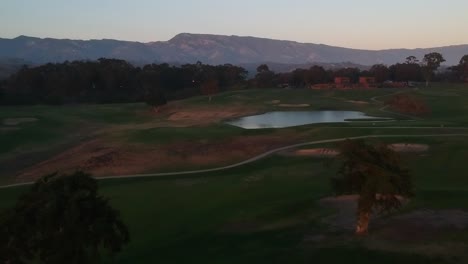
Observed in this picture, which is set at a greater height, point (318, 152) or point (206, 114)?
point (318, 152)

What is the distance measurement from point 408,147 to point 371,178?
2760 cm

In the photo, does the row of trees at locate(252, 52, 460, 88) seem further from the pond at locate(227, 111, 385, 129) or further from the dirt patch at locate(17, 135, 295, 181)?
the dirt patch at locate(17, 135, 295, 181)

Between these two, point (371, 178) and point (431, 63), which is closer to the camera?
point (371, 178)

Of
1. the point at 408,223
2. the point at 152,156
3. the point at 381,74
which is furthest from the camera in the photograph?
the point at 381,74

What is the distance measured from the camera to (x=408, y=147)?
4891 cm

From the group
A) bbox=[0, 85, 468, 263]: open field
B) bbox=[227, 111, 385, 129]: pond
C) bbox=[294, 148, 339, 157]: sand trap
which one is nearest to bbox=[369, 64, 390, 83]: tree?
bbox=[227, 111, 385, 129]: pond

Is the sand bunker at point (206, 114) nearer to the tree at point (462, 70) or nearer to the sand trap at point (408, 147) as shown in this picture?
the sand trap at point (408, 147)

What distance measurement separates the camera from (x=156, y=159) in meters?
49.6

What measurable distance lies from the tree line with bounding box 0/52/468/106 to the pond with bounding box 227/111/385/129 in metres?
→ 27.5

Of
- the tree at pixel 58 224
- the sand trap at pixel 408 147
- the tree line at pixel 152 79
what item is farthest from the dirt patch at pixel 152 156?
the tree line at pixel 152 79

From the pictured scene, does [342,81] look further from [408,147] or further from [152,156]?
[152,156]

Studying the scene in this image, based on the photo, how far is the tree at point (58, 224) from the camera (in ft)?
55.1

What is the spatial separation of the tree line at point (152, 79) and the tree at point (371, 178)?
310ft

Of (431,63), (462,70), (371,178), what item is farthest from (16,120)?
(462,70)
